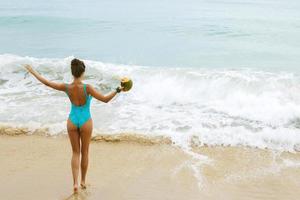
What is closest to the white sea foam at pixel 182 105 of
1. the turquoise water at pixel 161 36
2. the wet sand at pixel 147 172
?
the wet sand at pixel 147 172

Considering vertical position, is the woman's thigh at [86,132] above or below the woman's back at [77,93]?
below

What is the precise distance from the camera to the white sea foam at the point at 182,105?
737 centimetres

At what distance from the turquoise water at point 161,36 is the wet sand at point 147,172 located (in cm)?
845

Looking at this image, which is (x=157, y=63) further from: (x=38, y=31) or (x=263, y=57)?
(x=38, y=31)

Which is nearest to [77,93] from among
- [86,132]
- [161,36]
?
[86,132]

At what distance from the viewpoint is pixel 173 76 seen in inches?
465

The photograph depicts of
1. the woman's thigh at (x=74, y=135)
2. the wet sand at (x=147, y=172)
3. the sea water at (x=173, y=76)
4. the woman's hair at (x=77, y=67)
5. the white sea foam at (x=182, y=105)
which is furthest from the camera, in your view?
the sea water at (x=173, y=76)

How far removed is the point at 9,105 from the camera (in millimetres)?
9273

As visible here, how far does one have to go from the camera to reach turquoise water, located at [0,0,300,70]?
1672 cm

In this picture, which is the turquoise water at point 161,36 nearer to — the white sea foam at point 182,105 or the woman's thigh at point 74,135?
the white sea foam at point 182,105

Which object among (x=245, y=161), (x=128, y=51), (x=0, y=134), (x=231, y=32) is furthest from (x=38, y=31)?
(x=245, y=161)

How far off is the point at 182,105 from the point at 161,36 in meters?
13.5

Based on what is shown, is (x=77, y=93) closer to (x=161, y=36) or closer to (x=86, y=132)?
(x=86, y=132)

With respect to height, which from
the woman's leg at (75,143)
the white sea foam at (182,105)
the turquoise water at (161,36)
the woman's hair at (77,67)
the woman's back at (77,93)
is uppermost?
the woman's hair at (77,67)
